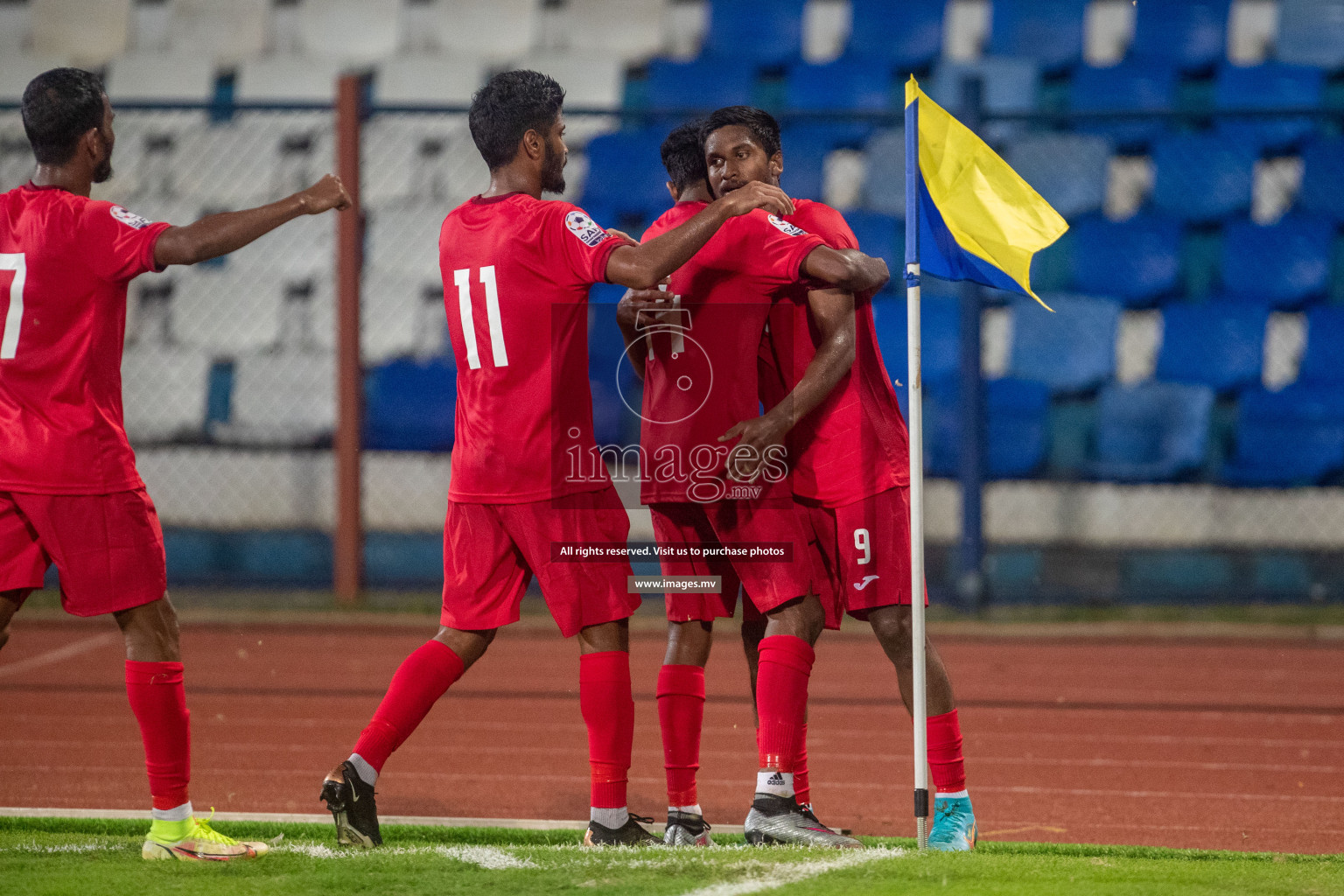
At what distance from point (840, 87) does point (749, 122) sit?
7.29 meters

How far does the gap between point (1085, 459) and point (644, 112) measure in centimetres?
358

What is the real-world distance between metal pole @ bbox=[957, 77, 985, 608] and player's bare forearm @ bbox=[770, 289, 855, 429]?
4.50 m

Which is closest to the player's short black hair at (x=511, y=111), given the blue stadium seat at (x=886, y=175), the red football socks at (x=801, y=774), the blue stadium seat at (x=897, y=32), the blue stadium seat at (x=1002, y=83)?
the red football socks at (x=801, y=774)

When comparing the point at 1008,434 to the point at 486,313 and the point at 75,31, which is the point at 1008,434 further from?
the point at 75,31

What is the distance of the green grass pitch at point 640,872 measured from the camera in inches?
117

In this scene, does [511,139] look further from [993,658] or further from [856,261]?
[993,658]

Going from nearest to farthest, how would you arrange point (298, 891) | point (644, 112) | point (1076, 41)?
point (298, 891) → point (644, 112) → point (1076, 41)

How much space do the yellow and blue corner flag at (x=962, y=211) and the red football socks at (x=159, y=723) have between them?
2.13 m

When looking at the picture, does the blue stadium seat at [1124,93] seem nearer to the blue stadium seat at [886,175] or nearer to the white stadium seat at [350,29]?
the blue stadium seat at [886,175]

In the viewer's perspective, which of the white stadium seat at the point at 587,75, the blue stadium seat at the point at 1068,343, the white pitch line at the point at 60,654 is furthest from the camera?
the white stadium seat at the point at 587,75

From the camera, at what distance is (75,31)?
38.7ft

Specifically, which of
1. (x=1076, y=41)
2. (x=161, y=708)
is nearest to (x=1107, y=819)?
(x=161, y=708)

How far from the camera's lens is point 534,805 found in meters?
4.43

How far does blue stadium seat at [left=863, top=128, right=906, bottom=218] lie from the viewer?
32.0 ft
